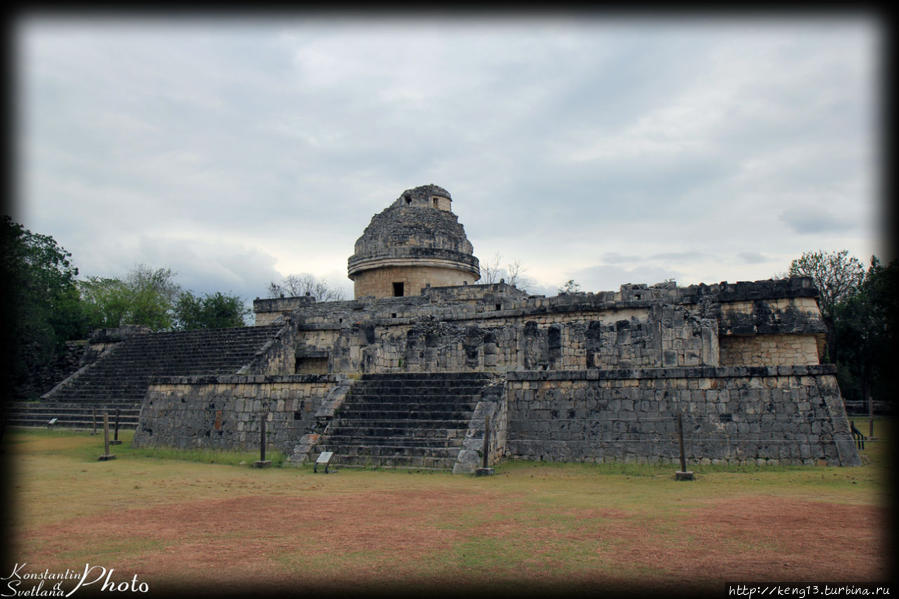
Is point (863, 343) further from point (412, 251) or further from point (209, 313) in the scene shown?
point (209, 313)

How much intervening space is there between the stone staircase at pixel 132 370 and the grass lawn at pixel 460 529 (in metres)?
11.6

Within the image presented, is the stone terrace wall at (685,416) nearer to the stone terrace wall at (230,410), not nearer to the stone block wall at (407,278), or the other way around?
the stone terrace wall at (230,410)

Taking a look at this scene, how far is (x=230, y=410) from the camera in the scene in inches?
634

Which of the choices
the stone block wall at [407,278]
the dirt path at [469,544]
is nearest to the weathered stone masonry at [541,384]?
the stone block wall at [407,278]

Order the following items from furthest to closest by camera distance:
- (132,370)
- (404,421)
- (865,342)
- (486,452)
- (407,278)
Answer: (865,342) → (407,278) → (132,370) → (404,421) → (486,452)

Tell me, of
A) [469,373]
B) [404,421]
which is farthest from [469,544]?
[469,373]

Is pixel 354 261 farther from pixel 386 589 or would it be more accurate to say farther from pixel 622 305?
pixel 386 589

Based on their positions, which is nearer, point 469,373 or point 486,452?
point 486,452

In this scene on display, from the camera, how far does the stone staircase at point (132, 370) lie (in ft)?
73.3

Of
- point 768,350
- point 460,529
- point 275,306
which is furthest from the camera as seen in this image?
point 275,306

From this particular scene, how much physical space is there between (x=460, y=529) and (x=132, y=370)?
22.9 meters

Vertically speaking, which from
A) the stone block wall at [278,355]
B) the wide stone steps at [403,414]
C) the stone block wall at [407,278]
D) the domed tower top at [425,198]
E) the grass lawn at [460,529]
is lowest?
the grass lawn at [460,529]

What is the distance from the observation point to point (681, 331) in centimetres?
1783

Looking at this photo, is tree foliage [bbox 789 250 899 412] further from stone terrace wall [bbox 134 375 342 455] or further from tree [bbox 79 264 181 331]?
tree [bbox 79 264 181 331]
